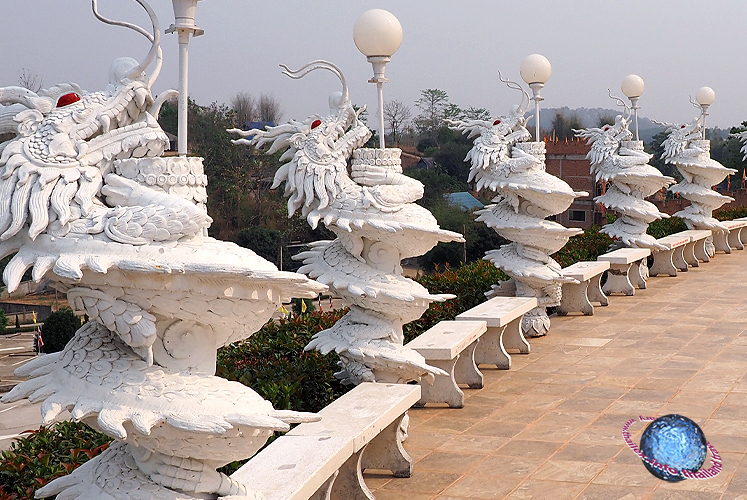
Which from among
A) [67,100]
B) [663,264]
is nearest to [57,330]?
[663,264]

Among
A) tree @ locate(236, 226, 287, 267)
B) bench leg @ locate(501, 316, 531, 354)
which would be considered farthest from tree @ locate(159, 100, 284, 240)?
bench leg @ locate(501, 316, 531, 354)

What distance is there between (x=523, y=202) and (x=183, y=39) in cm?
559

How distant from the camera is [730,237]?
15602 mm

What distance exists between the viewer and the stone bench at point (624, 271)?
10508 mm

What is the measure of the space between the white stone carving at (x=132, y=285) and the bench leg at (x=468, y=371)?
12.3ft

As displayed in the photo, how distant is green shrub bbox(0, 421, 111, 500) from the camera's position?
404 centimetres

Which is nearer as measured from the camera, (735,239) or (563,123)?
(735,239)

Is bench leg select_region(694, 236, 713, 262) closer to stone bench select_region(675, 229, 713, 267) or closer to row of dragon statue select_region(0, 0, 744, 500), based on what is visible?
stone bench select_region(675, 229, 713, 267)

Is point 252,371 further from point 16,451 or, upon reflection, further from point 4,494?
point 4,494

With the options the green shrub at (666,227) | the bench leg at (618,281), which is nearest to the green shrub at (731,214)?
the green shrub at (666,227)

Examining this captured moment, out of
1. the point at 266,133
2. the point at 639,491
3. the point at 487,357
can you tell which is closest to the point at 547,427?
the point at 639,491

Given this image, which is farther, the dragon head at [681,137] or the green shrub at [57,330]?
the green shrub at [57,330]

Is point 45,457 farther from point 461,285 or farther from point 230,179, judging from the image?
point 230,179

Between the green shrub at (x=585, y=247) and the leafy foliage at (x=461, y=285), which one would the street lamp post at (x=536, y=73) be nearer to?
the leafy foliage at (x=461, y=285)
